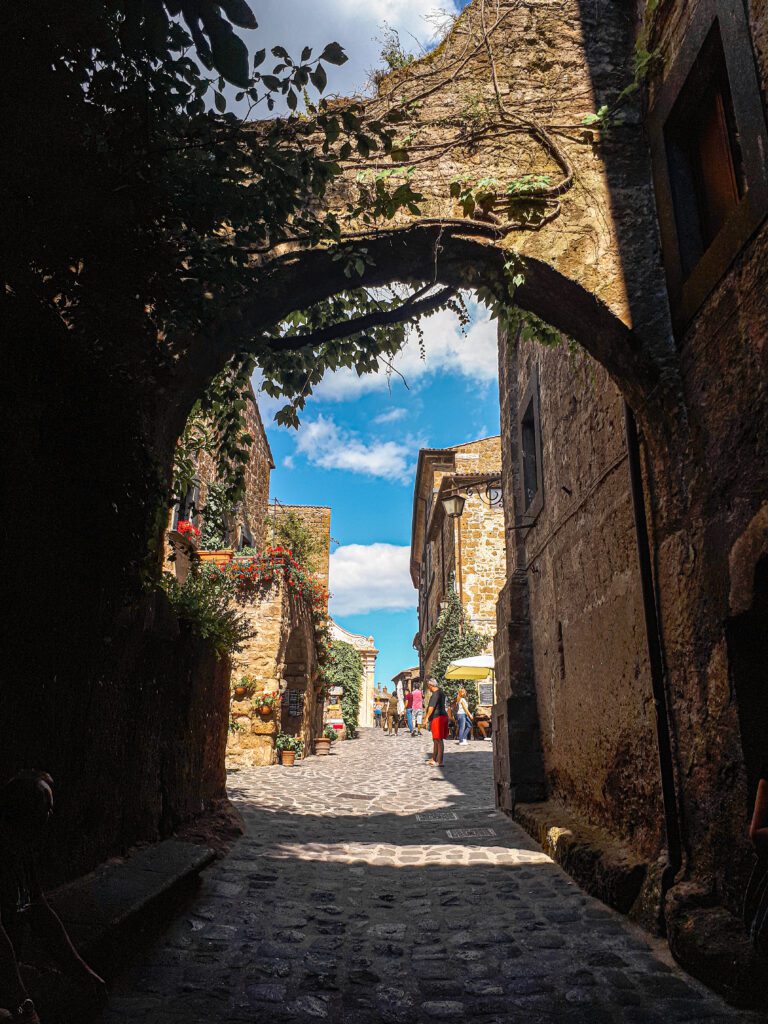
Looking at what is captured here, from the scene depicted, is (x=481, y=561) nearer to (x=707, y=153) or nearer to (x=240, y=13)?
(x=707, y=153)

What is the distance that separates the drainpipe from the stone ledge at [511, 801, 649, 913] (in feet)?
1.17

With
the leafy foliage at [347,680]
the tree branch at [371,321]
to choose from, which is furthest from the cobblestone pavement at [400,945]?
the leafy foliage at [347,680]

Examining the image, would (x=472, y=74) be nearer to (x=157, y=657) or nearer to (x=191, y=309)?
(x=191, y=309)

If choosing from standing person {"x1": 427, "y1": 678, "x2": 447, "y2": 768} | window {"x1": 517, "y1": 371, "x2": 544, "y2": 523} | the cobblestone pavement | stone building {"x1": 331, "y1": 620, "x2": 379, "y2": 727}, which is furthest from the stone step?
stone building {"x1": 331, "y1": 620, "x2": 379, "y2": 727}

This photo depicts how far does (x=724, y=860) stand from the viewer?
3320 mm

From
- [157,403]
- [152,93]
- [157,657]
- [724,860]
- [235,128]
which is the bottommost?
[724,860]

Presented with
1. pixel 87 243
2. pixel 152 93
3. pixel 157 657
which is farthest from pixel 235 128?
pixel 157 657

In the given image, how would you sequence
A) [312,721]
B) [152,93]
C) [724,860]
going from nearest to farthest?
1. [152,93]
2. [724,860]
3. [312,721]

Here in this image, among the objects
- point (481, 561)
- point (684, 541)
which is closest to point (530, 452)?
point (684, 541)

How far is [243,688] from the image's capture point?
11.6 metres

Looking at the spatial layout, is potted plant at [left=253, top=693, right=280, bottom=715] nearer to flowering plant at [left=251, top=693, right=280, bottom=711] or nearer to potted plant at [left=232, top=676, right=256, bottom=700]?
flowering plant at [left=251, top=693, right=280, bottom=711]

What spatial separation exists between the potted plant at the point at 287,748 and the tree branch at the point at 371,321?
28.7ft

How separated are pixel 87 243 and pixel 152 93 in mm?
722

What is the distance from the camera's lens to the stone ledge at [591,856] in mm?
4023
